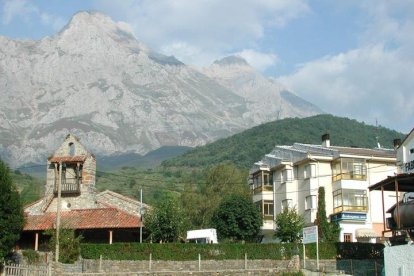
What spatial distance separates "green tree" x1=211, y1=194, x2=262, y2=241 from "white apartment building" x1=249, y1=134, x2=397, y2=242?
5246mm

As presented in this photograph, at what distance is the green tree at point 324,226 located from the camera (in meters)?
58.7

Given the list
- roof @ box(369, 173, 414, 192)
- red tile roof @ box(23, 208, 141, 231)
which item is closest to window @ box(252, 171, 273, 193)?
red tile roof @ box(23, 208, 141, 231)

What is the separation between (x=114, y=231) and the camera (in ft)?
191

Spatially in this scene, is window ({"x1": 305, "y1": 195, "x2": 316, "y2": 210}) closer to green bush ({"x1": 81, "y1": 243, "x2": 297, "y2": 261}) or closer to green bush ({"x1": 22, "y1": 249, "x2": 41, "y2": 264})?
green bush ({"x1": 81, "y1": 243, "x2": 297, "y2": 261})

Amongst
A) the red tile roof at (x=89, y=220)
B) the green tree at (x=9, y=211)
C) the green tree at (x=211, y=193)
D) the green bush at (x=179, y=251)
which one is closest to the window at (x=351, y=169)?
the green bush at (x=179, y=251)

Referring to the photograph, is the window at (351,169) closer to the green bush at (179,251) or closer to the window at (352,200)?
the window at (352,200)

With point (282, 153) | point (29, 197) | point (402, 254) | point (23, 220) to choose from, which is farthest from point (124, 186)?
point (402, 254)

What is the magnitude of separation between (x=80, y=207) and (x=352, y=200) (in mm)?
27216

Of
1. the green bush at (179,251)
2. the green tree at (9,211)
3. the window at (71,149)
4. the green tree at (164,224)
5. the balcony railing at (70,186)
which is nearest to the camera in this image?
the green tree at (9,211)

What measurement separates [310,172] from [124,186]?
107992mm

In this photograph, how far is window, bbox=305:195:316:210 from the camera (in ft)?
211

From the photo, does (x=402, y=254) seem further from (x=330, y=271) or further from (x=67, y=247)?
(x=67, y=247)

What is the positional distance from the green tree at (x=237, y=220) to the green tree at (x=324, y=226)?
6360 millimetres

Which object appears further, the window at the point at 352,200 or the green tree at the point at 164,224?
the window at the point at 352,200
